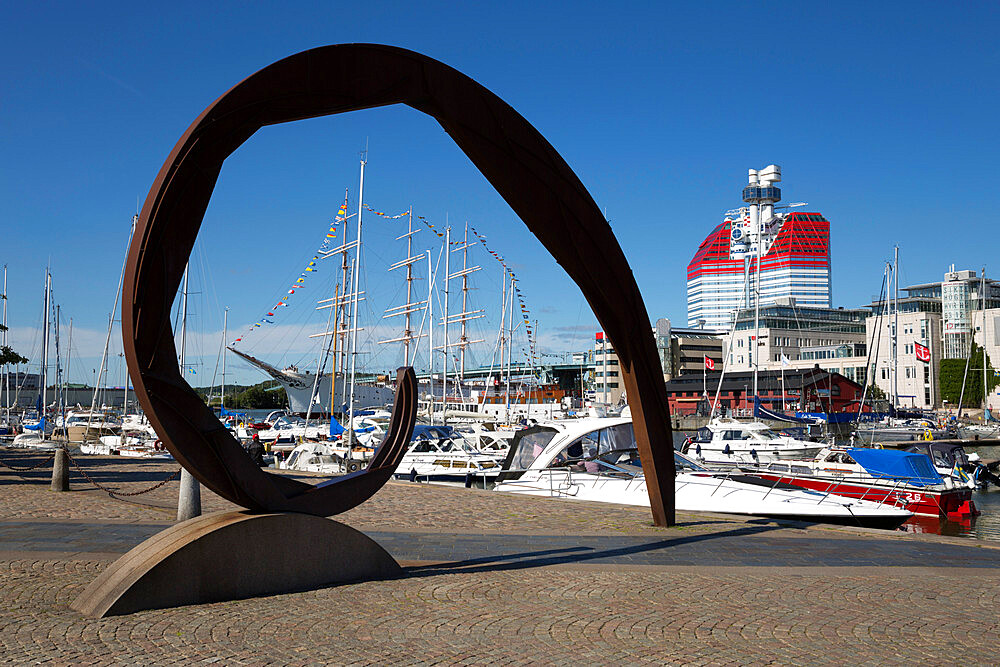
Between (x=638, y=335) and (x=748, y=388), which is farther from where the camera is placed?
(x=748, y=388)

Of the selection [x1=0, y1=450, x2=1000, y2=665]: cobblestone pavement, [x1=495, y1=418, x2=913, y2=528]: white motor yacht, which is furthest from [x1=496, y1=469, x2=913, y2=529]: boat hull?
[x1=0, y1=450, x2=1000, y2=665]: cobblestone pavement

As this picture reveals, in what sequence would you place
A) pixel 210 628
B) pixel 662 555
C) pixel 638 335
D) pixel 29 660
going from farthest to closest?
1. pixel 638 335
2. pixel 662 555
3. pixel 210 628
4. pixel 29 660

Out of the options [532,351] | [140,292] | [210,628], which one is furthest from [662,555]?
[532,351]

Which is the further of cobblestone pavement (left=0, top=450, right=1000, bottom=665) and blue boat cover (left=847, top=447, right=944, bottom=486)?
blue boat cover (left=847, top=447, right=944, bottom=486)

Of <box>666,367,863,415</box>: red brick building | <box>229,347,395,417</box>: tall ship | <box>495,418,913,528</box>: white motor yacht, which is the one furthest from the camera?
<box>229,347,395,417</box>: tall ship

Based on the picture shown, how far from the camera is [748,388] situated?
83062 mm

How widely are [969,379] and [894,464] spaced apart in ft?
262

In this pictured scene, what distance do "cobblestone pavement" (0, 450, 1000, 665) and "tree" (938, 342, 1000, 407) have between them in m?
90.8

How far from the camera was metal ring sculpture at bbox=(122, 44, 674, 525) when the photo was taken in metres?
7.16

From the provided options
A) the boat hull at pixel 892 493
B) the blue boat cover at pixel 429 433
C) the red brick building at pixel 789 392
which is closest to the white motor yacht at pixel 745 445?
the blue boat cover at pixel 429 433

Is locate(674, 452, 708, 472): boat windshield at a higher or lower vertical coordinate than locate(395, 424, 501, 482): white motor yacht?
higher

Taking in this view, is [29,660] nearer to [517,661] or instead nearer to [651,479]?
[517,661]

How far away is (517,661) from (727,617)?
87.6 inches

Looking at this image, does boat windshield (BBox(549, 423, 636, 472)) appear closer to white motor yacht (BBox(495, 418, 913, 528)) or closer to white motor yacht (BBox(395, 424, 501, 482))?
white motor yacht (BBox(495, 418, 913, 528))
